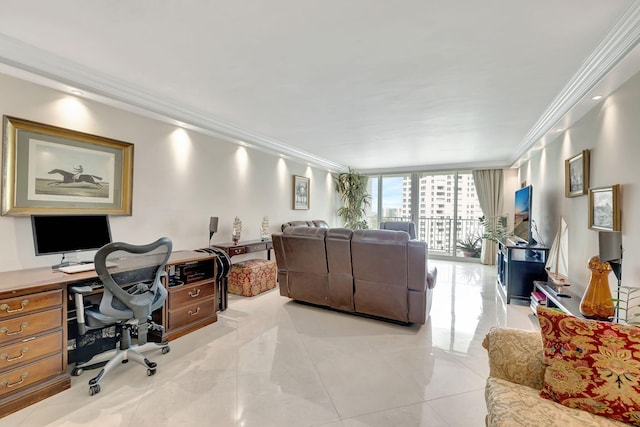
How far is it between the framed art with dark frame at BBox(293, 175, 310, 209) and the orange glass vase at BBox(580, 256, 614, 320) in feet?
16.4

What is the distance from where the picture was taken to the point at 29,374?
1.94m

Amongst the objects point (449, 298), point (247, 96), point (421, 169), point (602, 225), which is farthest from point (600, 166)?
point (421, 169)

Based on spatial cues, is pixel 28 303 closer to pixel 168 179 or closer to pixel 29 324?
pixel 29 324

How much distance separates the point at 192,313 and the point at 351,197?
5.47 meters

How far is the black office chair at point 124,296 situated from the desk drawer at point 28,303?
106mm

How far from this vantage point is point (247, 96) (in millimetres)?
3176

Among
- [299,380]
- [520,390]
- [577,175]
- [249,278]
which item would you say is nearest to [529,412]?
[520,390]

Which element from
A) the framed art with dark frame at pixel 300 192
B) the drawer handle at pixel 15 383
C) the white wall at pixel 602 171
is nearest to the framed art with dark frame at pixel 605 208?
the white wall at pixel 602 171

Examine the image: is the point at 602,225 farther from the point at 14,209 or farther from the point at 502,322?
the point at 14,209

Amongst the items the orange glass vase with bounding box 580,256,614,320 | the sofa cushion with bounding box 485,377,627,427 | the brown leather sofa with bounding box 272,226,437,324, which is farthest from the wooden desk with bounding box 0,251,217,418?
the orange glass vase with bounding box 580,256,614,320

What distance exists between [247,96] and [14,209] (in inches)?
90.1

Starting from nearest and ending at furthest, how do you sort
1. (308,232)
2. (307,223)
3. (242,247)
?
1. (308,232)
2. (242,247)
3. (307,223)

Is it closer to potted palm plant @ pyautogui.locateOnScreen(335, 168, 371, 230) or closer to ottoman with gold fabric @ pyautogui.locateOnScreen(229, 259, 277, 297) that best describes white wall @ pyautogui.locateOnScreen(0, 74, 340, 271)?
ottoman with gold fabric @ pyautogui.locateOnScreen(229, 259, 277, 297)

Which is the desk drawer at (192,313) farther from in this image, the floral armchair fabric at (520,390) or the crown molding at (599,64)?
the crown molding at (599,64)
